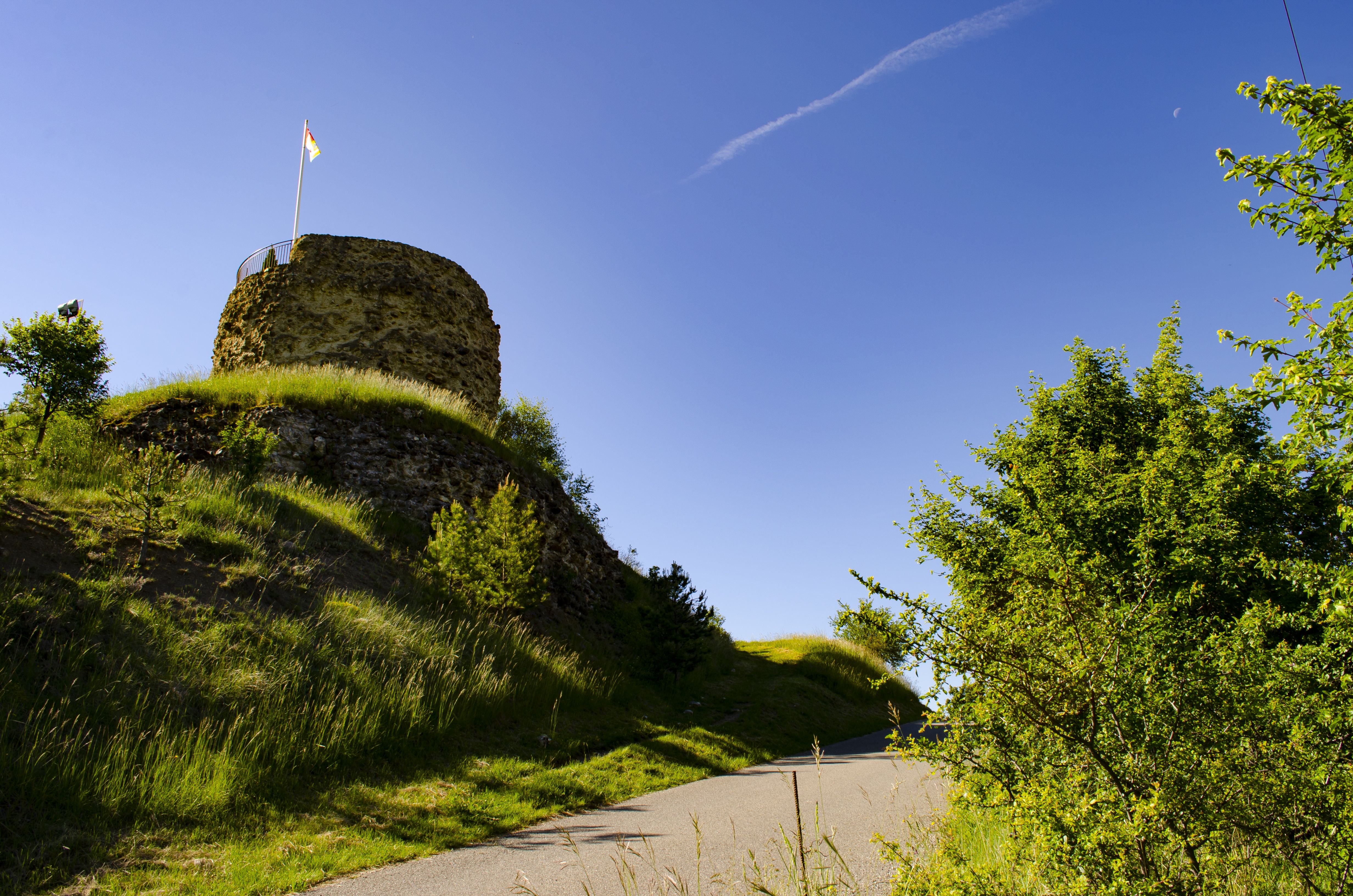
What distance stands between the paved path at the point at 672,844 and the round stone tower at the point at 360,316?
17763mm

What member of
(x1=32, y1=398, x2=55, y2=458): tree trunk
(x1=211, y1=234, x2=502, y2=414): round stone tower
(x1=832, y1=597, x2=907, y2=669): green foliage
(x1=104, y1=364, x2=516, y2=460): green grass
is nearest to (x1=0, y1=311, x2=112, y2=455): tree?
(x1=32, y1=398, x2=55, y2=458): tree trunk

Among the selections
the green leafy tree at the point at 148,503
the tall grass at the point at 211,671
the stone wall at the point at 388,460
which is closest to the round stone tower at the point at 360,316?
the stone wall at the point at 388,460

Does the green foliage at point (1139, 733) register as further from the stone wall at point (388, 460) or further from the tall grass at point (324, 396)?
the tall grass at point (324, 396)

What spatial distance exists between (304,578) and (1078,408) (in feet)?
50.1

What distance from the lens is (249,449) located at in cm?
1336

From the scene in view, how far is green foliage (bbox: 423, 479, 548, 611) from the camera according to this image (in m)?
12.7

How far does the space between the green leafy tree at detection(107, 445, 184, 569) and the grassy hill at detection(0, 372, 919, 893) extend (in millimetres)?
232

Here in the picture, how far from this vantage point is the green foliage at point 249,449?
13.3 m

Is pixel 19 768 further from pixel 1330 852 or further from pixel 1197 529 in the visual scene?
pixel 1197 529

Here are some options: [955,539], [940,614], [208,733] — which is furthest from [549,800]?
[955,539]

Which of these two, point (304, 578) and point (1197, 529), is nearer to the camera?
point (1197, 529)

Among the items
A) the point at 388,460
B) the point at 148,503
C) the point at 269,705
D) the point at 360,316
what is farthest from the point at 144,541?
the point at 360,316

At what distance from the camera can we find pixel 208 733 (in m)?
6.75

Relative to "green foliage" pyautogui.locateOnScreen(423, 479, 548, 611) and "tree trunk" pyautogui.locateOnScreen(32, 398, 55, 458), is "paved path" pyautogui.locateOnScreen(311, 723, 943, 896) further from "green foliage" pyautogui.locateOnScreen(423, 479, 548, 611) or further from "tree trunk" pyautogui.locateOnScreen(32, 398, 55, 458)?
"tree trunk" pyautogui.locateOnScreen(32, 398, 55, 458)
